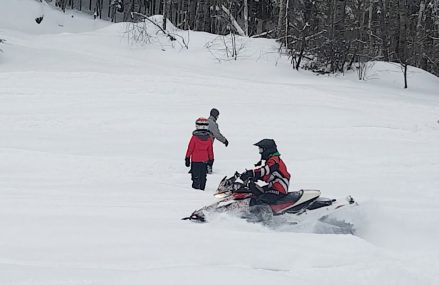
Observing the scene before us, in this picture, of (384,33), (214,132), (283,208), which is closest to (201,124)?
(214,132)

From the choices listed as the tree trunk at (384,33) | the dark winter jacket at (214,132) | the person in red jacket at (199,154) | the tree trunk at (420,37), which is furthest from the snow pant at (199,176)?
the tree trunk at (384,33)

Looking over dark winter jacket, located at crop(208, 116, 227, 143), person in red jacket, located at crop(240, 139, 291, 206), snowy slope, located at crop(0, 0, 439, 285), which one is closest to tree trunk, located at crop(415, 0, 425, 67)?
snowy slope, located at crop(0, 0, 439, 285)

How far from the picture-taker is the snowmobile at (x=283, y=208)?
23.8ft

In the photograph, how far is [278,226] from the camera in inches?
282

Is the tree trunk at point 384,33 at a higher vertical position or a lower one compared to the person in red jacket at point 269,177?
higher

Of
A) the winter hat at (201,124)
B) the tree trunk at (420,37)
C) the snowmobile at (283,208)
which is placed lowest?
the snowmobile at (283,208)

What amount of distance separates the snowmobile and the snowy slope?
177 mm

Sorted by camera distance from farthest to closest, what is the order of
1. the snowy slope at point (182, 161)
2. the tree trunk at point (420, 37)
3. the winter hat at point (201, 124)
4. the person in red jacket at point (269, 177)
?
the tree trunk at point (420, 37) < the winter hat at point (201, 124) < the person in red jacket at point (269, 177) < the snowy slope at point (182, 161)

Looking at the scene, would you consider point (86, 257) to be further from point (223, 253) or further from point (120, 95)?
point (120, 95)

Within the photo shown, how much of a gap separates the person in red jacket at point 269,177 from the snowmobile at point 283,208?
7 centimetres

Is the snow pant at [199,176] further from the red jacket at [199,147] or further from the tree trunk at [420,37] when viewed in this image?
the tree trunk at [420,37]

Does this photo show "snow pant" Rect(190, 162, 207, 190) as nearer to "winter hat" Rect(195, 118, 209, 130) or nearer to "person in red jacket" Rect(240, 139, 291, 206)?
"winter hat" Rect(195, 118, 209, 130)

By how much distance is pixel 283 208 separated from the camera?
729cm

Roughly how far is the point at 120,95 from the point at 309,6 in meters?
24.3
